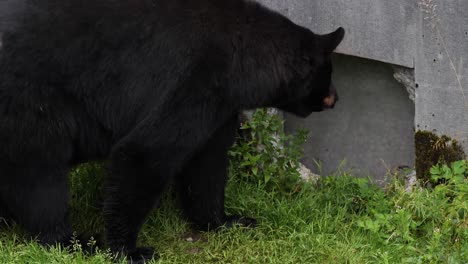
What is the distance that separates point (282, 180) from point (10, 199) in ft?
7.00

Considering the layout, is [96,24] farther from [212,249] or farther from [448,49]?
[448,49]

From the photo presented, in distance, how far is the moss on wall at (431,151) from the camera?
6750 mm

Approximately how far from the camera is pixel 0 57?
211 inches

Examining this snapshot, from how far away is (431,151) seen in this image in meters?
6.79

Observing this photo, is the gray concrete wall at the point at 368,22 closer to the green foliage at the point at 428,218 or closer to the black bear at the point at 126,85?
the green foliage at the point at 428,218

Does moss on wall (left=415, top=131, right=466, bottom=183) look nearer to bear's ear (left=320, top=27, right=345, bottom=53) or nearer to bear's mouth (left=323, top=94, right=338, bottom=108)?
bear's mouth (left=323, top=94, right=338, bottom=108)

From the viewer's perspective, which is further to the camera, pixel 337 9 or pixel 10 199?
pixel 337 9

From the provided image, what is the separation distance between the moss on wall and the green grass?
0.27 meters

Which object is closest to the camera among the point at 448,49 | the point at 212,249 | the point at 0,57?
the point at 0,57

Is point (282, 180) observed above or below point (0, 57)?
below

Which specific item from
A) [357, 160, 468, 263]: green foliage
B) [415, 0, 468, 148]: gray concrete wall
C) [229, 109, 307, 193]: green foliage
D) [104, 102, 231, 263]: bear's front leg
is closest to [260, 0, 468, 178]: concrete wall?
[415, 0, 468, 148]: gray concrete wall

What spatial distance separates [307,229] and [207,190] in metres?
0.76

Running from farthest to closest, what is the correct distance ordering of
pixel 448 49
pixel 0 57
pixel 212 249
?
pixel 448 49, pixel 212 249, pixel 0 57

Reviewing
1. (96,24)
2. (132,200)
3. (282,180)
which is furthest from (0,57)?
(282,180)
